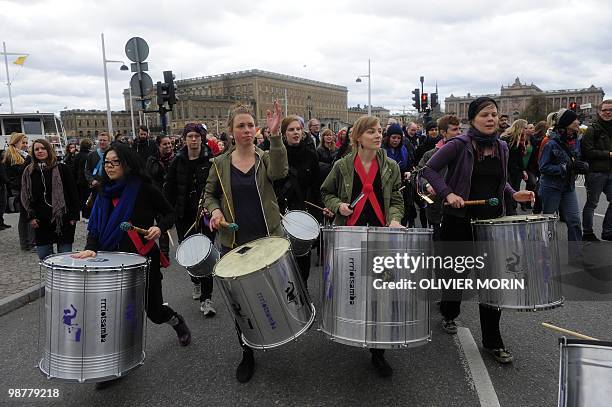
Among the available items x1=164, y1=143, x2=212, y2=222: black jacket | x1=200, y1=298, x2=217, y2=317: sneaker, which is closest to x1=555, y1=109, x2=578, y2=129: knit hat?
x1=164, y1=143, x2=212, y2=222: black jacket

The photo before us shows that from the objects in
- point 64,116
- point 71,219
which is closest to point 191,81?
point 64,116

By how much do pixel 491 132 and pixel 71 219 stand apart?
5235 millimetres

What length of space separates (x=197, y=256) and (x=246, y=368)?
125 centimetres

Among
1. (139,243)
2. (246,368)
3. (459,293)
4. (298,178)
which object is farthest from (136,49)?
(459,293)

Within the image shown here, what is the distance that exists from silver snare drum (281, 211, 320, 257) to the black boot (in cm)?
118

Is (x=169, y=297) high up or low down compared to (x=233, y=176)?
down

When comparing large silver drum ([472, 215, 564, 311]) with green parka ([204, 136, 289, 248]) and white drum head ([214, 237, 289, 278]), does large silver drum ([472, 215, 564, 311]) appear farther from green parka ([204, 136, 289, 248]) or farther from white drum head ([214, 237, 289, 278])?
green parka ([204, 136, 289, 248])

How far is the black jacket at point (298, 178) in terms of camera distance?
221 inches

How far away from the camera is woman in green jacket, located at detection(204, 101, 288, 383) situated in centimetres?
345

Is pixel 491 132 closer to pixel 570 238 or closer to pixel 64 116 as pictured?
pixel 570 238

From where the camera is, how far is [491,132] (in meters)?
3.49

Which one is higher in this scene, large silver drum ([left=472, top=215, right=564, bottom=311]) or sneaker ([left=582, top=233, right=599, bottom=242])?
large silver drum ([left=472, top=215, right=564, bottom=311])

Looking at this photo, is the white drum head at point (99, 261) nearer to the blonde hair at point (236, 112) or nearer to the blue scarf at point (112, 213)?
the blue scarf at point (112, 213)

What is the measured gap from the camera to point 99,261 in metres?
2.98
